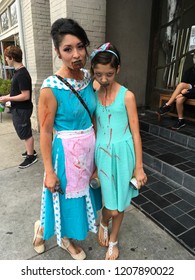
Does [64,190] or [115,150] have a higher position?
[115,150]

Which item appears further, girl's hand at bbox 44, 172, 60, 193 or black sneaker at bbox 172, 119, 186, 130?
black sneaker at bbox 172, 119, 186, 130

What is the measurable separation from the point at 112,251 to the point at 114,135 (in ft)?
3.43

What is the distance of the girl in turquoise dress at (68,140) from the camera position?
135 cm

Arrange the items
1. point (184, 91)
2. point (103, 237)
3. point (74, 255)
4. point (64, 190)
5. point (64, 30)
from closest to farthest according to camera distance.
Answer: point (64, 30) → point (64, 190) → point (74, 255) → point (103, 237) → point (184, 91)

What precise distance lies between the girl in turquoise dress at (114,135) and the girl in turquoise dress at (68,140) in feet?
0.27

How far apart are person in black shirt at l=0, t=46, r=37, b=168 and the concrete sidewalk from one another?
30.2 inches

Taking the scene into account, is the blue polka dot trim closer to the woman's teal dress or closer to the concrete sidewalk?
the woman's teal dress

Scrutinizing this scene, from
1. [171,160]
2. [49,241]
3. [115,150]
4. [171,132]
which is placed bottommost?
[49,241]

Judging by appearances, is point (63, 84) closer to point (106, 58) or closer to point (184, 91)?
point (106, 58)

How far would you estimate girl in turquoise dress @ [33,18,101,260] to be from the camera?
1349 millimetres

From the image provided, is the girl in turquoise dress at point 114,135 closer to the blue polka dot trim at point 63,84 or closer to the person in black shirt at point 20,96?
the blue polka dot trim at point 63,84

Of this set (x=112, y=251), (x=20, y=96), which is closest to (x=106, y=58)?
(x=112, y=251)

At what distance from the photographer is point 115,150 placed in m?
1.55

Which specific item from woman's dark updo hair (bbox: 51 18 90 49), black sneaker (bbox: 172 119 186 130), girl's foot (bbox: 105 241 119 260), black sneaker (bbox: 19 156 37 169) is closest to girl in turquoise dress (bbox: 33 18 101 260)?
woman's dark updo hair (bbox: 51 18 90 49)
